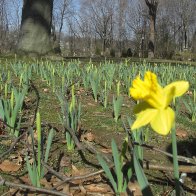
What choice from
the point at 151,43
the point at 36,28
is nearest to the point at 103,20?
the point at 151,43

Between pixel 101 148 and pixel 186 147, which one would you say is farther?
pixel 186 147

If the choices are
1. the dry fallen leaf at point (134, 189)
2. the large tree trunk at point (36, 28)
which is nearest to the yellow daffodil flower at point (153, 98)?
the dry fallen leaf at point (134, 189)

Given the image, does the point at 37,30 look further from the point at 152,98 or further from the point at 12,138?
the point at 152,98

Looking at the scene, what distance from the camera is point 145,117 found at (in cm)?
76

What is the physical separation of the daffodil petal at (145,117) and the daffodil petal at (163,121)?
10mm

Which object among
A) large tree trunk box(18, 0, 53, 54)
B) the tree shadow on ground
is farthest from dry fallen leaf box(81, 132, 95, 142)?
large tree trunk box(18, 0, 53, 54)

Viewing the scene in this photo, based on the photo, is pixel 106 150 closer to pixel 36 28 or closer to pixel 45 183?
pixel 45 183

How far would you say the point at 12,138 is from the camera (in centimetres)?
189

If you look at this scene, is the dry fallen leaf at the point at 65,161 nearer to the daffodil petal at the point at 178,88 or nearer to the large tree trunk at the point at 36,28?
the daffodil petal at the point at 178,88

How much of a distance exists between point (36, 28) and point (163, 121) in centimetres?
851

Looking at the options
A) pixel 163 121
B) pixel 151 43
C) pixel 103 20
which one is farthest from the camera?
pixel 103 20

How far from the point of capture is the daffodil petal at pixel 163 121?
0.71 metres

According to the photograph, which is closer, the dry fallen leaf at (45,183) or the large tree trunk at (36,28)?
the dry fallen leaf at (45,183)

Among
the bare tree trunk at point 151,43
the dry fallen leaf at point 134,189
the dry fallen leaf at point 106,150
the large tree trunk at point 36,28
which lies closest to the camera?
the dry fallen leaf at point 134,189
